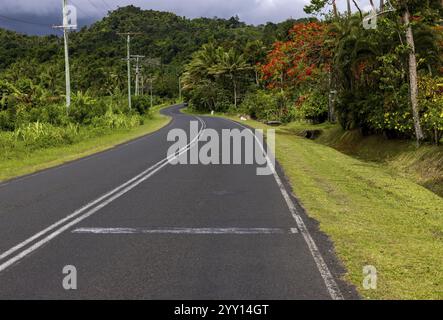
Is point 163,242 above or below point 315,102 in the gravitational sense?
below

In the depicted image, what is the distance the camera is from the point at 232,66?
268ft

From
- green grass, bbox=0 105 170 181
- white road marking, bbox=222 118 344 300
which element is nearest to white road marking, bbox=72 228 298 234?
white road marking, bbox=222 118 344 300

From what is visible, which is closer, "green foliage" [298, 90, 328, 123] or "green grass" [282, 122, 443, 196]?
"green grass" [282, 122, 443, 196]

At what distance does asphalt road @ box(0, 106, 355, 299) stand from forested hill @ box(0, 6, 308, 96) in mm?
54148

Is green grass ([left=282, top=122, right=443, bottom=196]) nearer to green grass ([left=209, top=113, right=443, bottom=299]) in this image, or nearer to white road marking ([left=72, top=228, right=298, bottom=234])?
green grass ([left=209, top=113, right=443, bottom=299])

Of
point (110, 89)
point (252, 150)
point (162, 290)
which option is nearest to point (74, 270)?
point (162, 290)

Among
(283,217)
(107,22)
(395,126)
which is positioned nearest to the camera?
(283,217)

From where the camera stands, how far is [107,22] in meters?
159

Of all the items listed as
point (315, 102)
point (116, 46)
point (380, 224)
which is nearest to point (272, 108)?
point (315, 102)

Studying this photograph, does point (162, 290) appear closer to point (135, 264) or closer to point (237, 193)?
point (135, 264)

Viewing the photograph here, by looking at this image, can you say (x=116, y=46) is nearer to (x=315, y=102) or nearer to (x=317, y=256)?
(x=315, y=102)

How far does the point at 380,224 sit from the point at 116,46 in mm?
128089

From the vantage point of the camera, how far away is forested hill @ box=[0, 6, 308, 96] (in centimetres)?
8438
